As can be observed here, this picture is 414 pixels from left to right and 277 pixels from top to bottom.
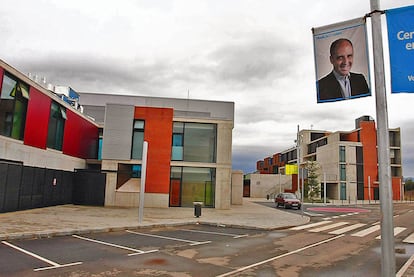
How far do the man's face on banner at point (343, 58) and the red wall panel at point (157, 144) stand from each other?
74.9ft

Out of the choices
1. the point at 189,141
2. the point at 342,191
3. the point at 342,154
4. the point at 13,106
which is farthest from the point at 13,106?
the point at 342,191

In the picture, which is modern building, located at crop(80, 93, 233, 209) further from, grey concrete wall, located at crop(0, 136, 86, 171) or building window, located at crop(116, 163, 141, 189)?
grey concrete wall, located at crop(0, 136, 86, 171)

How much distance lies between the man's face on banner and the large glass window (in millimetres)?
22821

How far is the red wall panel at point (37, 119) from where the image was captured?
21.2 meters

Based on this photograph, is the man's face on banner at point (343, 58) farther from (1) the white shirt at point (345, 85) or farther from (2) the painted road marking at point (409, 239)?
(2) the painted road marking at point (409, 239)

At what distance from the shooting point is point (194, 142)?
2852cm

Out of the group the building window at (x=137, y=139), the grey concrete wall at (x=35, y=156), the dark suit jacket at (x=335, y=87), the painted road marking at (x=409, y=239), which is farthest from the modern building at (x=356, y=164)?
the dark suit jacket at (x=335, y=87)

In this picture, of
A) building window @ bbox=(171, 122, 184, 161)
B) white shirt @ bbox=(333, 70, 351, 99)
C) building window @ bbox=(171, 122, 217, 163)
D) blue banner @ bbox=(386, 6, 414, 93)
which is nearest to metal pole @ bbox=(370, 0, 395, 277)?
blue banner @ bbox=(386, 6, 414, 93)

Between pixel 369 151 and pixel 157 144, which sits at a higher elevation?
pixel 369 151

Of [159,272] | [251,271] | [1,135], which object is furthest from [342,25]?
[1,135]

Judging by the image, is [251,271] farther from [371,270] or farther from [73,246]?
[73,246]

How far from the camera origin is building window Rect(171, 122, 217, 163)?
A: 2820cm

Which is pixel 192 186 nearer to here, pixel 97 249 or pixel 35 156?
pixel 35 156

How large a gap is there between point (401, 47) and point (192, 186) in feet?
77.9
